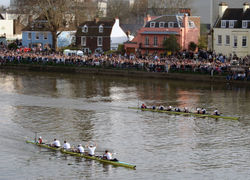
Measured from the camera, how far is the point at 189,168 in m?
34.3

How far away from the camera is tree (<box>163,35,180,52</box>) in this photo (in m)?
79.6

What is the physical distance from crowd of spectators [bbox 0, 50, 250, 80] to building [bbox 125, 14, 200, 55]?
480 cm

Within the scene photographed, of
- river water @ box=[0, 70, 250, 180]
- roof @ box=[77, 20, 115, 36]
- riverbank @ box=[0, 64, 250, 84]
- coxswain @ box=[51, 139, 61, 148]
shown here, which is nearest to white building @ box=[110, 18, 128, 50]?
roof @ box=[77, 20, 115, 36]

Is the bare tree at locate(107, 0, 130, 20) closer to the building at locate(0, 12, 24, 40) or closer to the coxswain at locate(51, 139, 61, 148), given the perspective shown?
the building at locate(0, 12, 24, 40)

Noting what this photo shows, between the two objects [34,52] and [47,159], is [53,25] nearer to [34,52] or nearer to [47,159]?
[34,52]

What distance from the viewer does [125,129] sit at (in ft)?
148

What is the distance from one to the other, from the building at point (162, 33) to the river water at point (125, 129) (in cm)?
1283

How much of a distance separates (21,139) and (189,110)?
16696 mm

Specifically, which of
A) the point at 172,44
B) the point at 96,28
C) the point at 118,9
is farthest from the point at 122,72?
the point at 118,9

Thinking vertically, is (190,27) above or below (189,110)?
above

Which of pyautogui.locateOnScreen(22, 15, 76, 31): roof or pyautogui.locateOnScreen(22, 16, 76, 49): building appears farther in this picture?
pyautogui.locateOnScreen(22, 16, 76, 49): building

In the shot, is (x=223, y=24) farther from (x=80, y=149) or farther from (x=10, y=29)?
(x=10, y=29)

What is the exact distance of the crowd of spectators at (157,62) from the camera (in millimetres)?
66562

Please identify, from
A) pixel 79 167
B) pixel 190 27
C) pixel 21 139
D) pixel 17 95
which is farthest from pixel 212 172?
pixel 190 27
